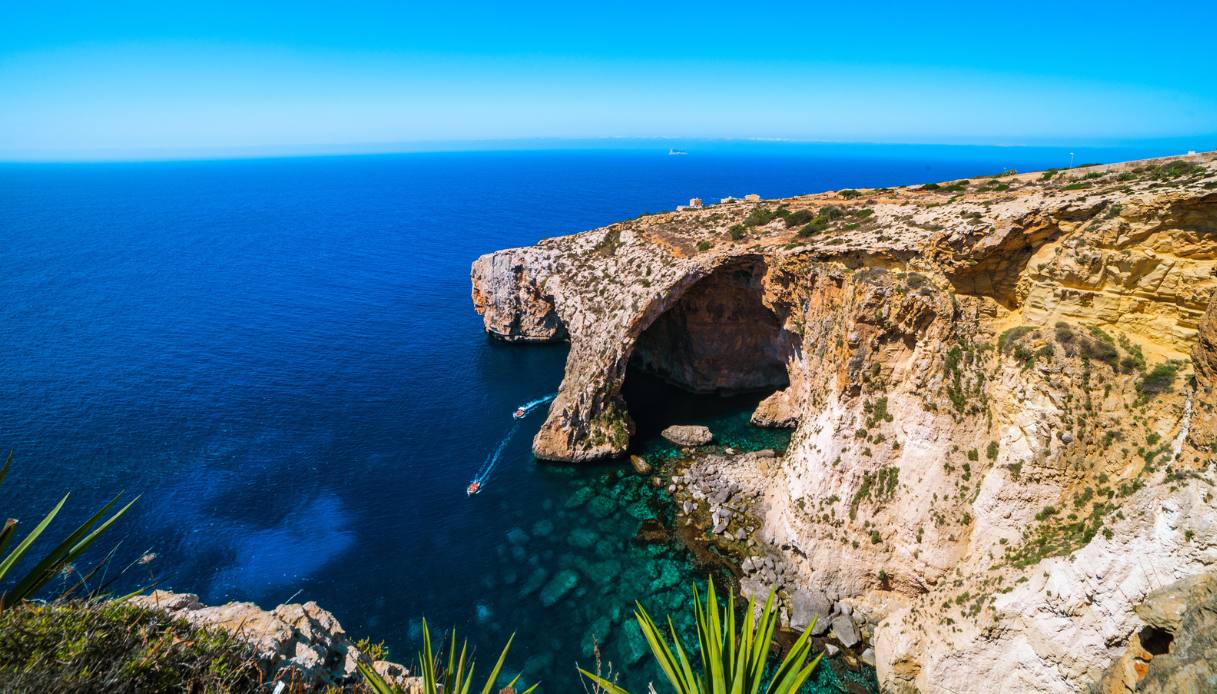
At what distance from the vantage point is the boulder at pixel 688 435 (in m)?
46.3

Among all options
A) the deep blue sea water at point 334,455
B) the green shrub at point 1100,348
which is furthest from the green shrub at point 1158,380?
the deep blue sea water at point 334,455

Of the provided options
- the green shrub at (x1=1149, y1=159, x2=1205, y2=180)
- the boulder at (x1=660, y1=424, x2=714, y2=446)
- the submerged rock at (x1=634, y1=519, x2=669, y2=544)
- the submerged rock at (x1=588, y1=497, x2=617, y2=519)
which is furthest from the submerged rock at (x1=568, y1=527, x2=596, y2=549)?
Answer: the green shrub at (x1=1149, y1=159, x2=1205, y2=180)

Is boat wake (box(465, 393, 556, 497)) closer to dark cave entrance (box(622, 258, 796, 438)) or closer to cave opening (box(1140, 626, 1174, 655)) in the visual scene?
dark cave entrance (box(622, 258, 796, 438))

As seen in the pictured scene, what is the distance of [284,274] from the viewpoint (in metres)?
99.0

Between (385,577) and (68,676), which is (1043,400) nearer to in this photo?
(68,676)

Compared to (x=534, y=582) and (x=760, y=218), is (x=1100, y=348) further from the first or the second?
(x=534, y=582)

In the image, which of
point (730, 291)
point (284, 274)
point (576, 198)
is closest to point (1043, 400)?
point (730, 291)

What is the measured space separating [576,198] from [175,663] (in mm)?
188355

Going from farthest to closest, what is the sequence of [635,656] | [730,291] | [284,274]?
[284,274], [730,291], [635,656]

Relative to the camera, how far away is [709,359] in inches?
2153

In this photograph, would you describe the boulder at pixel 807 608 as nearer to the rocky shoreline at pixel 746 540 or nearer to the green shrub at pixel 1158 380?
the rocky shoreline at pixel 746 540

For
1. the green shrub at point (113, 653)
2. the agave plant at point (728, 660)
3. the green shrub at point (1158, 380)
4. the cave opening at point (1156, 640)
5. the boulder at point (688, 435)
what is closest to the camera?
the green shrub at point (113, 653)

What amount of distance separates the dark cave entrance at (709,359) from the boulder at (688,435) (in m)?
1.74

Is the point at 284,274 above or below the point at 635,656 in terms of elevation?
above
